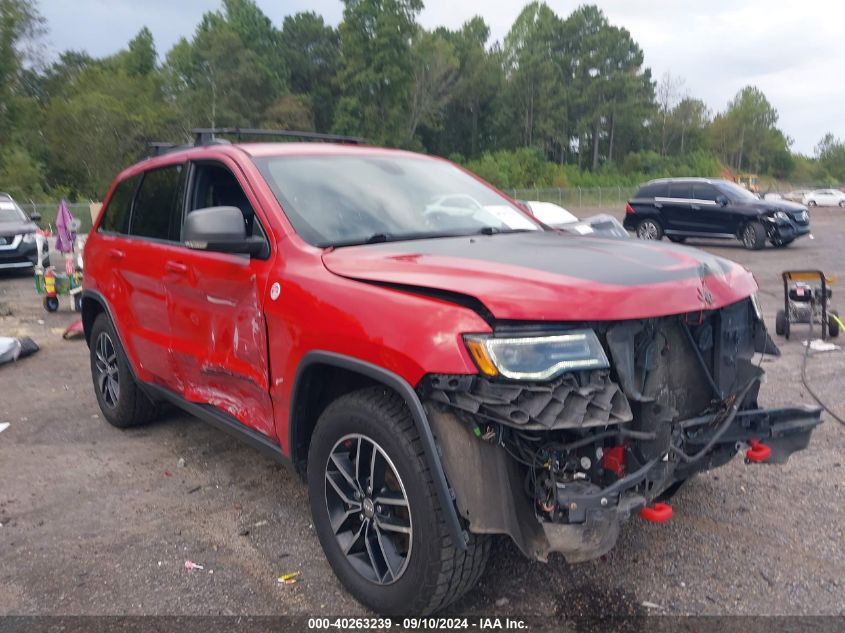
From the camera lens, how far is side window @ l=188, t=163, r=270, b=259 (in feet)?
12.8

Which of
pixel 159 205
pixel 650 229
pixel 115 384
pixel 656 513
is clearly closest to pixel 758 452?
pixel 656 513

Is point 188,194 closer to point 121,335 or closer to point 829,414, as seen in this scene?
point 121,335

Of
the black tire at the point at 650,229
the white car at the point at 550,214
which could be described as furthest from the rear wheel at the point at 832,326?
the black tire at the point at 650,229

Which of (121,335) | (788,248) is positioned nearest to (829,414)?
(121,335)

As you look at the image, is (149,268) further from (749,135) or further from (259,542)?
(749,135)

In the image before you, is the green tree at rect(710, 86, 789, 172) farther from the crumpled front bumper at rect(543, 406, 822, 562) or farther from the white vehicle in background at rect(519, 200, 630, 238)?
the crumpled front bumper at rect(543, 406, 822, 562)

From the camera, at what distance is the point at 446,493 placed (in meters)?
2.60

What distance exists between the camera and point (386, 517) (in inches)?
Result: 117

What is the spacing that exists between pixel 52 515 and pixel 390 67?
66976 mm

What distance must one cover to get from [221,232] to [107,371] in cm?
266

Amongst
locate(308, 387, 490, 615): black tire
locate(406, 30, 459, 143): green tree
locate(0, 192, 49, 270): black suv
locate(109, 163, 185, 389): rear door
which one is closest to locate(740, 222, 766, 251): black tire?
locate(0, 192, 49, 270): black suv

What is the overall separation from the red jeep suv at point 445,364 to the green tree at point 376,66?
2541 inches

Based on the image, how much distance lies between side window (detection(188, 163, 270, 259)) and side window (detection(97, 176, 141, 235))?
99 cm

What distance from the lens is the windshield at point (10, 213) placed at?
1529 centimetres
